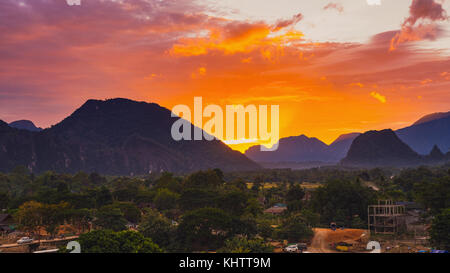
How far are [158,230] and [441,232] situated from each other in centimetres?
2259

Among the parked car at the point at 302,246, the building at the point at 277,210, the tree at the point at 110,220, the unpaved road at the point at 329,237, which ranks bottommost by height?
the building at the point at 277,210

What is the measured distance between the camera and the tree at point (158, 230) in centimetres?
3328

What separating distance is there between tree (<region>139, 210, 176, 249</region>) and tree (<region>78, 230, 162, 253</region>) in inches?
→ 316

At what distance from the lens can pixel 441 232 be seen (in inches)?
1159

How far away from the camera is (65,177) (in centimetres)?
9831

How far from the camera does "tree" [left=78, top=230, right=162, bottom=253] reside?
23.8 meters

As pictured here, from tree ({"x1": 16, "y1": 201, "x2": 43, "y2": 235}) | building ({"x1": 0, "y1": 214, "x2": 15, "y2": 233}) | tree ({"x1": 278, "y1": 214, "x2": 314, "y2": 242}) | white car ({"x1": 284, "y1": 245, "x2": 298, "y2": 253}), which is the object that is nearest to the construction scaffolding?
tree ({"x1": 278, "y1": 214, "x2": 314, "y2": 242})

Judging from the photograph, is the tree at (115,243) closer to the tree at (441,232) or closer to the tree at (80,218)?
the tree at (80,218)

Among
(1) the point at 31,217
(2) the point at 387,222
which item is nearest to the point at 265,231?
(2) the point at 387,222

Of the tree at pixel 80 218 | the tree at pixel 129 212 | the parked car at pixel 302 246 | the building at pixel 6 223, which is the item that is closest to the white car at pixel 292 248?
the parked car at pixel 302 246

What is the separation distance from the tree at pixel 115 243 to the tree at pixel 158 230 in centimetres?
803

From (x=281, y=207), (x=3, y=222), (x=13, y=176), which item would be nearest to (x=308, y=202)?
(x=281, y=207)
